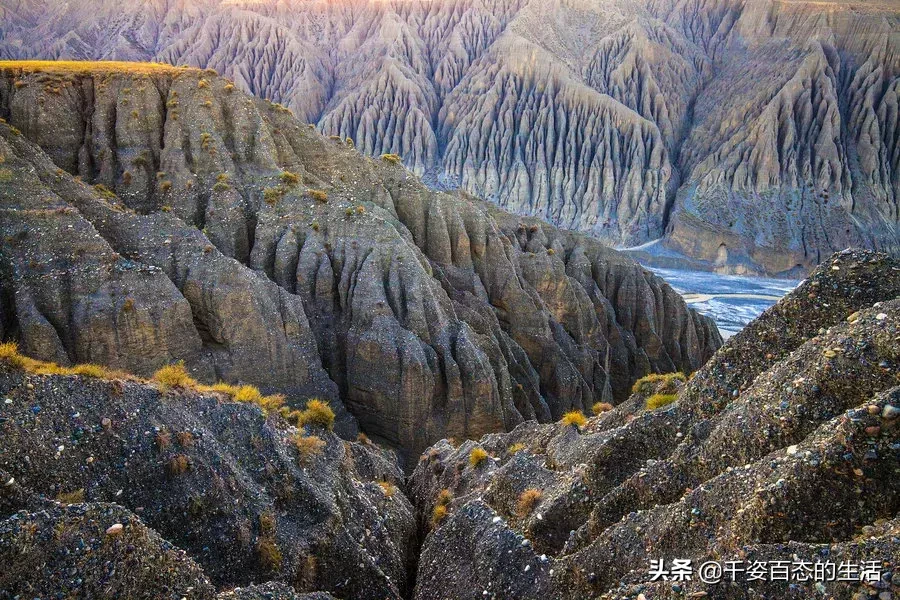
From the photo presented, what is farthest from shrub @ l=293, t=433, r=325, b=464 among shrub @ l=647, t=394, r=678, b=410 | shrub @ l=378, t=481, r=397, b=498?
shrub @ l=647, t=394, r=678, b=410

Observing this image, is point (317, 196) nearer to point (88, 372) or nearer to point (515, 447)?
point (515, 447)

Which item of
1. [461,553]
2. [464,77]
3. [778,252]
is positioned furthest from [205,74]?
[464,77]

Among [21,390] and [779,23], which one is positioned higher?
[779,23]

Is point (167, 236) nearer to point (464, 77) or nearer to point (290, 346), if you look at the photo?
point (290, 346)

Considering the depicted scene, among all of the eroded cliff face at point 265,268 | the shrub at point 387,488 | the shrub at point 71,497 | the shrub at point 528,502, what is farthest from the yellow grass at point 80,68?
the shrub at point 528,502

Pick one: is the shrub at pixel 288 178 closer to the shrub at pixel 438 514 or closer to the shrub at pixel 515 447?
the shrub at pixel 515 447
